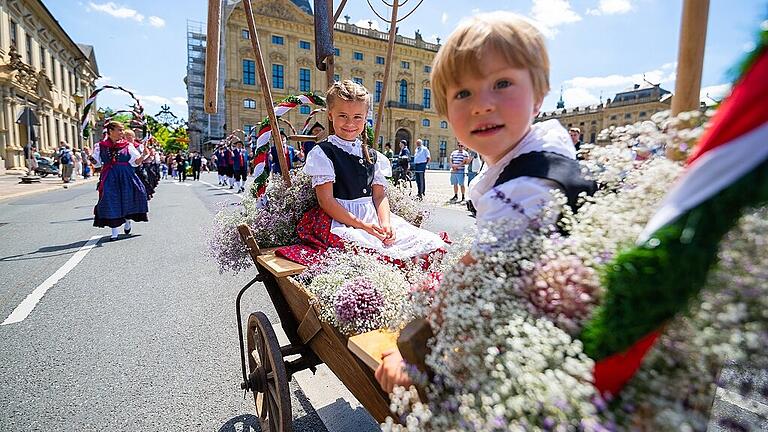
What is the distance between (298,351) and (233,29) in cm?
4351

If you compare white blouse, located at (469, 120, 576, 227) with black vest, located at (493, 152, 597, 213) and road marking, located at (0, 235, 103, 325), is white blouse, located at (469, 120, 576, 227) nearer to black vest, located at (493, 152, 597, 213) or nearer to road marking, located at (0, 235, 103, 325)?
black vest, located at (493, 152, 597, 213)

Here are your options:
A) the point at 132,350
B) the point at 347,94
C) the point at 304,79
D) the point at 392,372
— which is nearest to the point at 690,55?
the point at 392,372

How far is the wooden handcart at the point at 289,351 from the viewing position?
131 cm

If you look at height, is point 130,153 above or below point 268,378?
above

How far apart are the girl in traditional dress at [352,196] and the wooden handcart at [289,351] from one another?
0.17 meters

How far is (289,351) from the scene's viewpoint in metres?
1.90

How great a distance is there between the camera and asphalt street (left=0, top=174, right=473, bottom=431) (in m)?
2.22

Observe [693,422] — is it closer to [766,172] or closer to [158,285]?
[766,172]

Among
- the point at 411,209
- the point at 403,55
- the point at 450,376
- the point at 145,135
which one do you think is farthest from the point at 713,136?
the point at 403,55

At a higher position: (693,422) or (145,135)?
(145,135)

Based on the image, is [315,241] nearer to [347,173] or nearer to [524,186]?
[347,173]

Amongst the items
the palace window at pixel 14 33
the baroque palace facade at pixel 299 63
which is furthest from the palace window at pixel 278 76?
the palace window at pixel 14 33

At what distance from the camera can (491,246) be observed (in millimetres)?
787

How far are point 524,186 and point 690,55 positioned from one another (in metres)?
0.38
